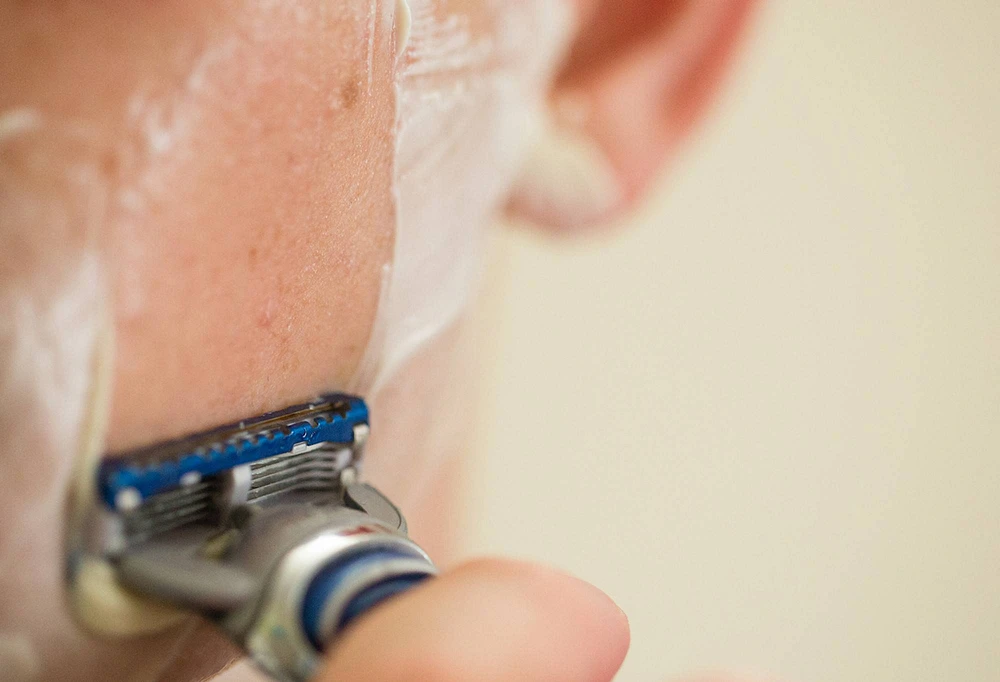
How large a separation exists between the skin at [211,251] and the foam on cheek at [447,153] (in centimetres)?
2

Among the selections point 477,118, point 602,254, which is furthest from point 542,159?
point 602,254

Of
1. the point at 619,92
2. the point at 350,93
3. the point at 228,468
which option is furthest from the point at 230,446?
the point at 619,92

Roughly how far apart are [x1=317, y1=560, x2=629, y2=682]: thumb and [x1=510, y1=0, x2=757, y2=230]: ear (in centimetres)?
43

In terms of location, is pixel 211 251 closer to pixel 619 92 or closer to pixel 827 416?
pixel 619 92

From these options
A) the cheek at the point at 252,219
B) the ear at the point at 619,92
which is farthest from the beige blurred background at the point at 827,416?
the cheek at the point at 252,219

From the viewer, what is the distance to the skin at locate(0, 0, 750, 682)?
238mm

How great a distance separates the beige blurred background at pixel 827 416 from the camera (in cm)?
129

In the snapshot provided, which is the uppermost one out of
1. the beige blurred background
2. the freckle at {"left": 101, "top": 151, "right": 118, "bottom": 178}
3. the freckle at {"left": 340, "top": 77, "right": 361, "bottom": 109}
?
the freckle at {"left": 340, "top": 77, "right": 361, "bottom": 109}

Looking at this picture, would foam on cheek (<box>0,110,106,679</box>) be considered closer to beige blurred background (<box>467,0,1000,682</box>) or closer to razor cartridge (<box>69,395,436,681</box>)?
razor cartridge (<box>69,395,436,681</box>)

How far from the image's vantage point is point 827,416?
129 centimetres

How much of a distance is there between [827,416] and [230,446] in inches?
44.8

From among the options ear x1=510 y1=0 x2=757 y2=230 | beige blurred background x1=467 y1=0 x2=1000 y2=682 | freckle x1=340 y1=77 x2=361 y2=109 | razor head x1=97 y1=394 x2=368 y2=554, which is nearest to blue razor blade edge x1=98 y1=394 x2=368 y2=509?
razor head x1=97 y1=394 x2=368 y2=554

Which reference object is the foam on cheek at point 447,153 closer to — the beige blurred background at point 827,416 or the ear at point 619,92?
the ear at point 619,92

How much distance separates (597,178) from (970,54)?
2.92 ft
